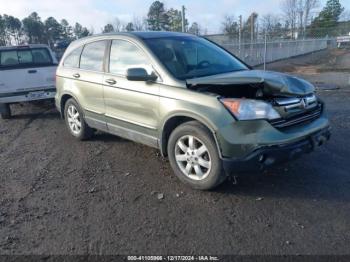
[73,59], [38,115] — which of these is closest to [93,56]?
[73,59]

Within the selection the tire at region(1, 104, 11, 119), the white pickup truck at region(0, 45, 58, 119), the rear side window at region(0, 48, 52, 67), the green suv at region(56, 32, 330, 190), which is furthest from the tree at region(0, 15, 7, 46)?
the green suv at region(56, 32, 330, 190)

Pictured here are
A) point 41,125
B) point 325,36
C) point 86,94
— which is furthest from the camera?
point 325,36

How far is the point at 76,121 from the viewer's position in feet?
20.9

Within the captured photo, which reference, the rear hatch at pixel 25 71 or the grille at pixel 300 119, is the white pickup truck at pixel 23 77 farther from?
the grille at pixel 300 119

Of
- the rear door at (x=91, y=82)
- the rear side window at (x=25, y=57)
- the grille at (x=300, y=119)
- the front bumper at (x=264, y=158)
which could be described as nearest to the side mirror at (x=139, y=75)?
the rear door at (x=91, y=82)

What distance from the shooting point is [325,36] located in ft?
123

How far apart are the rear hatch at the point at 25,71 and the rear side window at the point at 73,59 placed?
7.94 feet

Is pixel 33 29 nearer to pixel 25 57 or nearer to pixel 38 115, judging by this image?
pixel 25 57

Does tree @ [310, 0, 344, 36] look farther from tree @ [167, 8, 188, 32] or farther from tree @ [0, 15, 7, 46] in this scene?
tree @ [0, 15, 7, 46]

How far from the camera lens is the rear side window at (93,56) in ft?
17.9

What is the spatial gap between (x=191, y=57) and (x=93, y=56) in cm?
173

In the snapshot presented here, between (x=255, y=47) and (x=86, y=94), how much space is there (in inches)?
605

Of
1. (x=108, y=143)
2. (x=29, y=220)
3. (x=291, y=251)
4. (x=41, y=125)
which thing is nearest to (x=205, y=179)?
(x=291, y=251)

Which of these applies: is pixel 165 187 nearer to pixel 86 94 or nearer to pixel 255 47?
pixel 86 94
